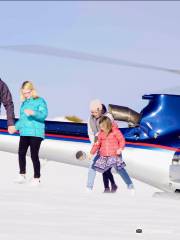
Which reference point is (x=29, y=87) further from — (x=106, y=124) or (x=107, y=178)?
(x=107, y=178)

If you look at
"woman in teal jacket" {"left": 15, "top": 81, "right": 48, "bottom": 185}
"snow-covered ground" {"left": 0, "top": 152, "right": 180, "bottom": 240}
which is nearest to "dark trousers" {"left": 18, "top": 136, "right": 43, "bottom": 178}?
"woman in teal jacket" {"left": 15, "top": 81, "right": 48, "bottom": 185}

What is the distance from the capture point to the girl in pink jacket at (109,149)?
7680 mm

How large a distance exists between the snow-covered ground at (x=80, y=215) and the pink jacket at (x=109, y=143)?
A: 600mm

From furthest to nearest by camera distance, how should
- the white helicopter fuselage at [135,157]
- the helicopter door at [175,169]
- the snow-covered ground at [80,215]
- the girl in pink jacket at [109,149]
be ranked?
1. the white helicopter fuselage at [135,157]
2. the helicopter door at [175,169]
3. the girl in pink jacket at [109,149]
4. the snow-covered ground at [80,215]

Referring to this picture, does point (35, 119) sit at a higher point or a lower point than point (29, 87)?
lower

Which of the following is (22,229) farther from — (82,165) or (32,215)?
(82,165)

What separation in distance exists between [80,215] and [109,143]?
2699 mm

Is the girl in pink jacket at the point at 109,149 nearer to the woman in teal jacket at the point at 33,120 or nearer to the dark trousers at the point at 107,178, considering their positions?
the dark trousers at the point at 107,178

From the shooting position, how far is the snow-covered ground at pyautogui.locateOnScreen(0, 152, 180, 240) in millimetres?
4160

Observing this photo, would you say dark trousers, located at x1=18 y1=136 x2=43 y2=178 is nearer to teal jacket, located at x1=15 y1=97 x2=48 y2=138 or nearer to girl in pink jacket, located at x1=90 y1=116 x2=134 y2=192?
teal jacket, located at x1=15 y1=97 x2=48 y2=138

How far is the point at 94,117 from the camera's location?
811cm

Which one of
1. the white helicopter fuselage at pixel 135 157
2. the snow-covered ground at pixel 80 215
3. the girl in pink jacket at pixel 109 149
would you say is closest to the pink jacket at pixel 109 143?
the girl in pink jacket at pixel 109 149

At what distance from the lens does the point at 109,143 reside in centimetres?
774

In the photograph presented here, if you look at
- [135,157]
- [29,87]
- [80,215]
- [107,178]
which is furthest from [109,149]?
[80,215]
